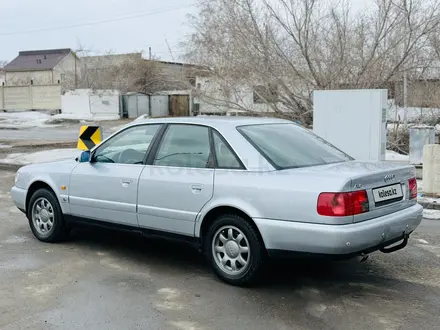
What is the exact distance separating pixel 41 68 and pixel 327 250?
6202 centimetres

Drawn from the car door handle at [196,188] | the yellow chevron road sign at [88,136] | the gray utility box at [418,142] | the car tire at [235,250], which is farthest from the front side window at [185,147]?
the gray utility box at [418,142]

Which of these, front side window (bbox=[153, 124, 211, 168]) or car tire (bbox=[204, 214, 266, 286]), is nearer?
car tire (bbox=[204, 214, 266, 286])

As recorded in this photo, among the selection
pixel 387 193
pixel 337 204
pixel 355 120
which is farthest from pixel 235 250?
pixel 355 120

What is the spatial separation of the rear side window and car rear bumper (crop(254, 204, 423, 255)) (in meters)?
0.62

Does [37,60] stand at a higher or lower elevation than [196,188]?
higher

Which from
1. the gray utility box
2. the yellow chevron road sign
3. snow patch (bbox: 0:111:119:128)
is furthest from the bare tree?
snow patch (bbox: 0:111:119:128)

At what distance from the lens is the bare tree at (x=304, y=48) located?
14.6 m

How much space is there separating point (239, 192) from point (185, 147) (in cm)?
92

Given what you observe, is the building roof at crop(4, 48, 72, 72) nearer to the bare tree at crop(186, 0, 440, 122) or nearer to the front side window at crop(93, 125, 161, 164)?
the bare tree at crop(186, 0, 440, 122)

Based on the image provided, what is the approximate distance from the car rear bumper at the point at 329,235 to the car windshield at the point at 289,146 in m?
0.60

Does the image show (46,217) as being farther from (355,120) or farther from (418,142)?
(418,142)

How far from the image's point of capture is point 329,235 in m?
4.20

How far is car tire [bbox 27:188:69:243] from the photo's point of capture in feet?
20.6

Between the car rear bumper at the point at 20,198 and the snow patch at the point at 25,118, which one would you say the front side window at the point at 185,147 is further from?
the snow patch at the point at 25,118
